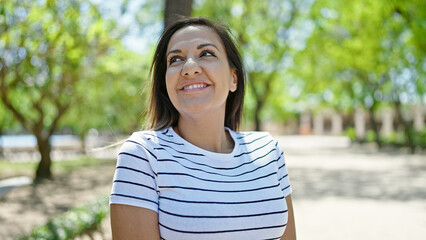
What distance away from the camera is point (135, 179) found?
1.44 meters

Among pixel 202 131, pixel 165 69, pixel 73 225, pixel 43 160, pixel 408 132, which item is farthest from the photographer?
pixel 408 132

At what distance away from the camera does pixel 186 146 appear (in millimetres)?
1678

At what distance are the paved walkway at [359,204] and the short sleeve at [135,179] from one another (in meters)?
5.32

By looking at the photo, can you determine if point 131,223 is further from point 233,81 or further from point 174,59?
point 233,81

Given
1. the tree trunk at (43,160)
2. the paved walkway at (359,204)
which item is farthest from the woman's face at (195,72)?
the tree trunk at (43,160)

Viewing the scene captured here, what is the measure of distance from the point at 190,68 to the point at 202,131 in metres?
0.28

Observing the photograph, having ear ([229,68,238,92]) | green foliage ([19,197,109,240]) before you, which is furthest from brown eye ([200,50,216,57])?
green foliage ([19,197,109,240])

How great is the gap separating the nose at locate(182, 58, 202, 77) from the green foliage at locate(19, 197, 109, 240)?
3171mm

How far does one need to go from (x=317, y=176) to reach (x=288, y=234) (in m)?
12.7

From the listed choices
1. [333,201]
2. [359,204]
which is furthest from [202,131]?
[333,201]

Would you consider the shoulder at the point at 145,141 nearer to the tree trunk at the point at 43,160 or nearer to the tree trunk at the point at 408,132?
the tree trunk at the point at 43,160

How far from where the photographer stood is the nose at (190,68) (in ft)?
5.49

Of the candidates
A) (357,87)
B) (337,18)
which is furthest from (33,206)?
(357,87)

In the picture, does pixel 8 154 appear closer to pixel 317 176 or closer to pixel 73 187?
pixel 73 187
